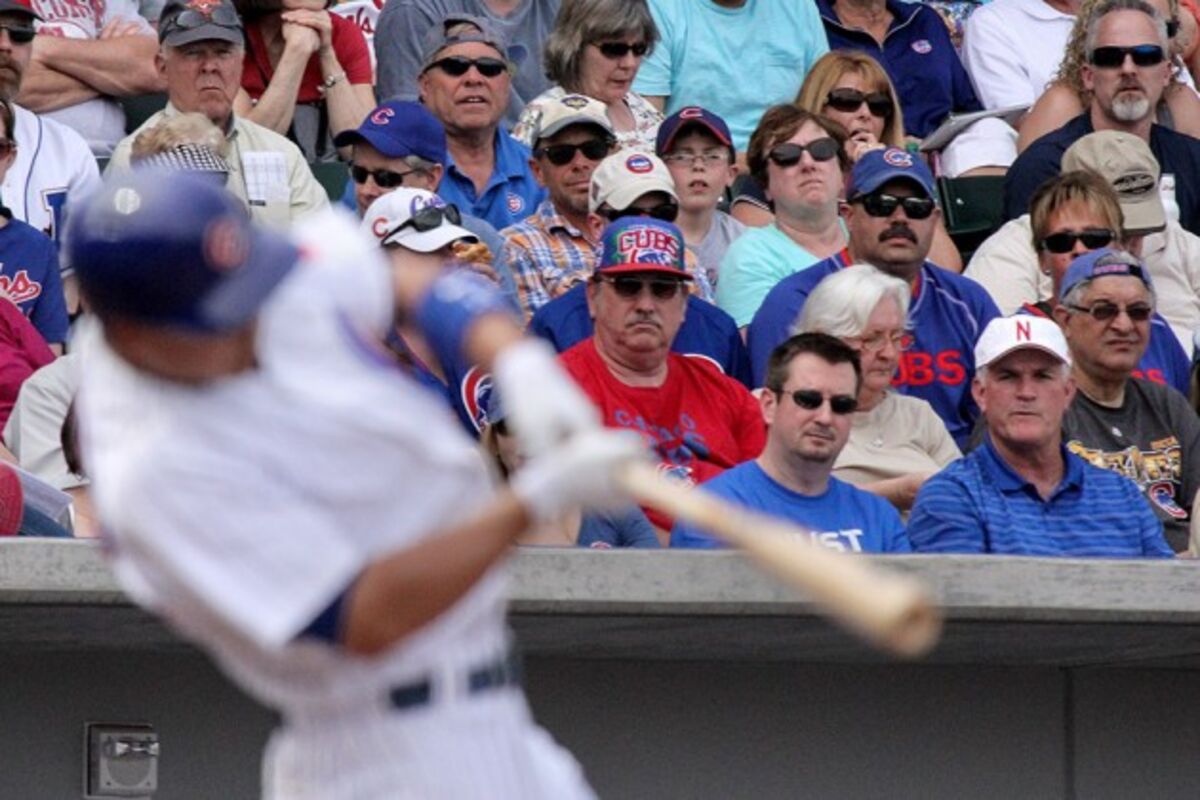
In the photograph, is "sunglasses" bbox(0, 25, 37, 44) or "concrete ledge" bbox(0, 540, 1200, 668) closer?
"concrete ledge" bbox(0, 540, 1200, 668)

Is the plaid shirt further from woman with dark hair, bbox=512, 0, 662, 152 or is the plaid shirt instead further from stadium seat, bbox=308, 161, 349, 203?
stadium seat, bbox=308, 161, 349, 203

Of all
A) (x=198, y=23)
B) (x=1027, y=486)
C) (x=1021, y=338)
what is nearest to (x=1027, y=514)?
(x=1027, y=486)

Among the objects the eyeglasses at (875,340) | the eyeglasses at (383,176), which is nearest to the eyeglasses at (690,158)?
the eyeglasses at (383,176)

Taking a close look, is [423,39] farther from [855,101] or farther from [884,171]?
[884,171]

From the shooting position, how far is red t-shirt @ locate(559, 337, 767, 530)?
6270 mm

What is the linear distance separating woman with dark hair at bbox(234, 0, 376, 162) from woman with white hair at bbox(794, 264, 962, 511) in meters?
2.16

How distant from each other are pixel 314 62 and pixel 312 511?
223 inches

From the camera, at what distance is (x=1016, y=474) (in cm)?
604

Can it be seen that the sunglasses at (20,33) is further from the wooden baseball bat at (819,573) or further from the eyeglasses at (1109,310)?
the wooden baseball bat at (819,573)

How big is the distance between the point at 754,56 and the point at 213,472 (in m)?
6.23

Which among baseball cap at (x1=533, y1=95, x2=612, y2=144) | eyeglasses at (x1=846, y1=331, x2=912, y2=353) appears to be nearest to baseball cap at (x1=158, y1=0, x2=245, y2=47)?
baseball cap at (x1=533, y1=95, x2=612, y2=144)

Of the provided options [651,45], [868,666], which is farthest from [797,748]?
[651,45]

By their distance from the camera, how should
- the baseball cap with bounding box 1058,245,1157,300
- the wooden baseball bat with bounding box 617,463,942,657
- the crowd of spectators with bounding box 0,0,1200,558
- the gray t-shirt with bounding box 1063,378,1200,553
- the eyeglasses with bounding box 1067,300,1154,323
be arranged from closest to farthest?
the wooden baseball bat with bounding box 617,463,942,657
the crowd of spectators with bounding box 0,0,1200,558
the gray t-shirt with bounding box 1063,378,1200,553
the eyeglasses with bounding box 1067,300,1154,323
the baseball cap with bounding box 1058,245,1157,300

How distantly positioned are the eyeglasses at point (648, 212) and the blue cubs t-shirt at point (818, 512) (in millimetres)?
1304
